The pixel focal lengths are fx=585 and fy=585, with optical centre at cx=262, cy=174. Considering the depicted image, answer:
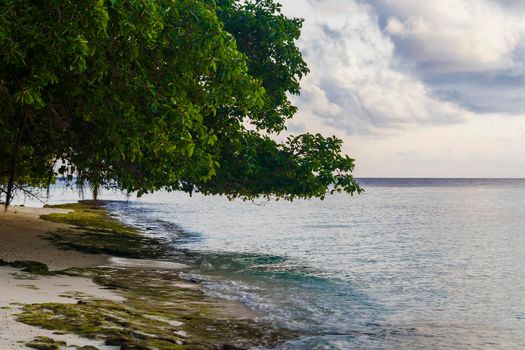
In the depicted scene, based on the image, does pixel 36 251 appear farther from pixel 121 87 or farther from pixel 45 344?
pixel 45 344

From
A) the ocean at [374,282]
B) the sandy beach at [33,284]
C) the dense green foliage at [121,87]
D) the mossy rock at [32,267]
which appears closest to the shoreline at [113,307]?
the sandy beach at [33,284]

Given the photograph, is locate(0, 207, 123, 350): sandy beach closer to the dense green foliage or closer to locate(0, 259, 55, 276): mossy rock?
locate(0, 259, 55, 276): mossy rock

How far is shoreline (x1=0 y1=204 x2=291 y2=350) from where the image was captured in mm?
8938

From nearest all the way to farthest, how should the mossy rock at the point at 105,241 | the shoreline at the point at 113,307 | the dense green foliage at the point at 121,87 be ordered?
the shoreline at the point at 113,307
the dense green foliage at the point at 121,87
the mossy rock at the point at 105,241

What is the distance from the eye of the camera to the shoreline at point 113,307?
8.94 m

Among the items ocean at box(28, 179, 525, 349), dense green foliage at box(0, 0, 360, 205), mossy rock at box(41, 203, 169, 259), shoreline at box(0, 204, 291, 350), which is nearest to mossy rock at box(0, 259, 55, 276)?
shoreline at box(0, 204, 291, 350)

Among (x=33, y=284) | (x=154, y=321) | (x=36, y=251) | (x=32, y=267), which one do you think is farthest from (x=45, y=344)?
(x=36, y=251)

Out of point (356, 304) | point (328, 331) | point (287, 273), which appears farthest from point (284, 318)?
point (287, 273)

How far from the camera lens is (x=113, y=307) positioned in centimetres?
1149

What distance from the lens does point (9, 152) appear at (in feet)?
61.2

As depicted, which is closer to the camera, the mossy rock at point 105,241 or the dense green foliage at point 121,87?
the dense green foliage at point 121,87

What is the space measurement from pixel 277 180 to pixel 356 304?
8815mm

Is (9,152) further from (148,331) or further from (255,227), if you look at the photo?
(255,227)

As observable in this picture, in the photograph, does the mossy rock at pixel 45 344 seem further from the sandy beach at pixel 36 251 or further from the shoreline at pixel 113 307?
the sandy beach at pixel 36 251
